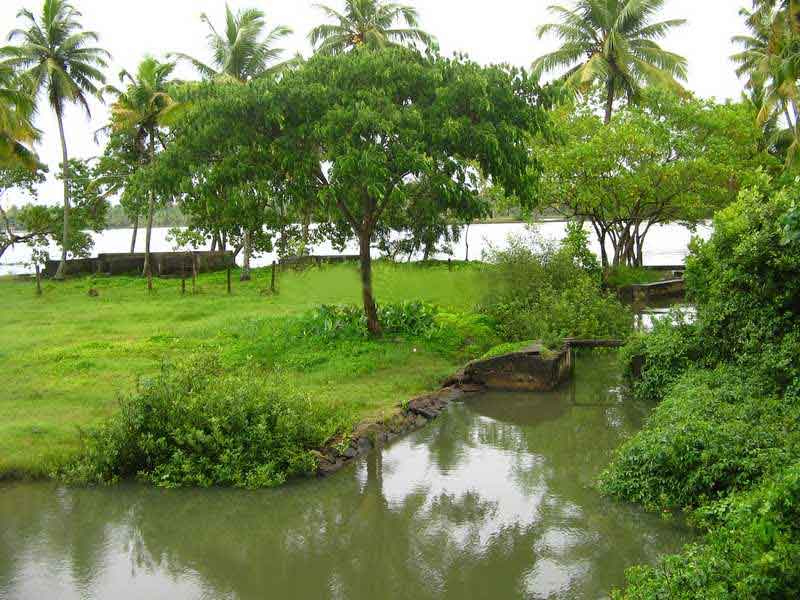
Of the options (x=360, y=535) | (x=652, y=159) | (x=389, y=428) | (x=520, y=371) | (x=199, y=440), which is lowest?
(x=360, y=535)

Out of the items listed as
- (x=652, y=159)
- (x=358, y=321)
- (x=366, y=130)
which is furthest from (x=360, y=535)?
(x=652, y=159)

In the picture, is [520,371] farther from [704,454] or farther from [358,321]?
[704,454]

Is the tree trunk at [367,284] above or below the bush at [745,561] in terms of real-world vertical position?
above

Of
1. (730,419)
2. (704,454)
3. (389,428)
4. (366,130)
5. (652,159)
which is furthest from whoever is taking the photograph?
(652,159)

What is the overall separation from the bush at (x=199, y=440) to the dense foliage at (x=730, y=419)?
3750 mm

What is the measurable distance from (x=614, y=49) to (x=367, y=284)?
15860 mm

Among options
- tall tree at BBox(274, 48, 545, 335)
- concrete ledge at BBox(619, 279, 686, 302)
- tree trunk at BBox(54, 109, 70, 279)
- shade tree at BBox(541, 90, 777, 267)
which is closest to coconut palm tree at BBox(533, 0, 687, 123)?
shade tree at BBox(541, 90, 777, 267)

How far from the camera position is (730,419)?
8195mm

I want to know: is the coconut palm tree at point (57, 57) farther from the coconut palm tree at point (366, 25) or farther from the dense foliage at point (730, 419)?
the dense foliage at point (730, 419)

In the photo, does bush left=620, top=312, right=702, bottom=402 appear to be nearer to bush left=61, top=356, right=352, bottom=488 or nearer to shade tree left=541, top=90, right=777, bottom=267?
bush left=61, top=356, right=352, bottom=488

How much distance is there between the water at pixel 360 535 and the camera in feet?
20.6

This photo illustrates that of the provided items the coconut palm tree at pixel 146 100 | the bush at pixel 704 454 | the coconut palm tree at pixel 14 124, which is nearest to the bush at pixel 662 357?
the bush at pixel 704 454

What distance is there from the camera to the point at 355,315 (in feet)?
52.1

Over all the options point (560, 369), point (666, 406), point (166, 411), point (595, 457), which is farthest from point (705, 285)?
point (166, 411)
